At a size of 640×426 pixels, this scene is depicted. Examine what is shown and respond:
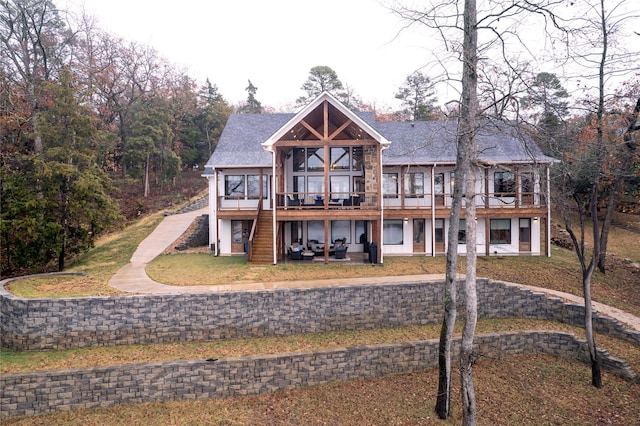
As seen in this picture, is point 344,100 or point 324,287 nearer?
point 324,287

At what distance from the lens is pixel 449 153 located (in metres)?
18.9

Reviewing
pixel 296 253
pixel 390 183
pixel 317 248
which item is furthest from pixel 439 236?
pixel 296 253

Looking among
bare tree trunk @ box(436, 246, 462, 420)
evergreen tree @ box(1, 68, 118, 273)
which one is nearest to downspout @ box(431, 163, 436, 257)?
bare tree trunk @ box(436, 246, 462, 420)

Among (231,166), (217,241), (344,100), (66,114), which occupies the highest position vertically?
(344,100)

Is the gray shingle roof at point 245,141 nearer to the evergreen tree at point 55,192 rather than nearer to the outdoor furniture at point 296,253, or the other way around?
the outdoor furniture at point 296,253

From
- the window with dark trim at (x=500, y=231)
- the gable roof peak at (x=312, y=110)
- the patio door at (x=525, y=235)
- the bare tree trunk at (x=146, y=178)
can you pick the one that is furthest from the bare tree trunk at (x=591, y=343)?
the bare tree trunk at (x=146, y=178)

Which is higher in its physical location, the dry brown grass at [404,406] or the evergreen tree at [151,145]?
the evergreen tree at [151,145]

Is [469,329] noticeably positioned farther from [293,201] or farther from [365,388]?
[293,201]

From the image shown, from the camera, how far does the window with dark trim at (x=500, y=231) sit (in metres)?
19.2

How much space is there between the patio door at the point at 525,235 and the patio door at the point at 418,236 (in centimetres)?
565

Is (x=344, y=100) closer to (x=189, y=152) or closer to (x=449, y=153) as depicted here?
(x=189, y=152)

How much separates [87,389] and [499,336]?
1187cm

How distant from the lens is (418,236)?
1920 cm

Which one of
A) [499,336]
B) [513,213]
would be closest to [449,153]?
[513,213]
